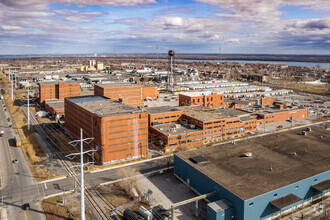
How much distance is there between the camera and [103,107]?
56969 mm

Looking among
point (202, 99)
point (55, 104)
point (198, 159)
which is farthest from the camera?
point (55, 104)

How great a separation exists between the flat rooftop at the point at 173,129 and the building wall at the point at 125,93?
34.4 m

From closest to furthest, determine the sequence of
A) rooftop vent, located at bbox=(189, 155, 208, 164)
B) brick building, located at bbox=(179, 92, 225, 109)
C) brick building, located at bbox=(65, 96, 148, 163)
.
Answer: rooftop vent, located at bbox=(189, 155, 208, 164)
brick building, located at bbox=(65, 96, 148, 163)
brick building, located at bbox=(179, 92, 225, 109)

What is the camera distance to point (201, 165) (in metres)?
41.1

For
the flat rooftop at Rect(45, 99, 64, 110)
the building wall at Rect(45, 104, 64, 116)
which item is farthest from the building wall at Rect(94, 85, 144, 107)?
the building wall at Rect(45, 104, 64, 116)

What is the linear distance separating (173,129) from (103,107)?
658 inches

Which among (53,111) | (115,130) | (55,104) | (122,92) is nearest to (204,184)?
(115,130)

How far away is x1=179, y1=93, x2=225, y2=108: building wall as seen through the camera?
8581 cm

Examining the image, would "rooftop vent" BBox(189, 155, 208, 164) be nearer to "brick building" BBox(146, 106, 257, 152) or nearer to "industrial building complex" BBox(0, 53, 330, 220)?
"industrial building complex" BBox(0, 53, 330, 220)

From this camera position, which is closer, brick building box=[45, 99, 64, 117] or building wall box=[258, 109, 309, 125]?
building wall box=[258, 109, 309, 125]

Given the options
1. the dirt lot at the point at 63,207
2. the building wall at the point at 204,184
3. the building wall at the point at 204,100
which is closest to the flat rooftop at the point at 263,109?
the building wall at the point at 204,100

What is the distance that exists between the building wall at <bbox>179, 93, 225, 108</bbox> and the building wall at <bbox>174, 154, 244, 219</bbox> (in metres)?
42.3

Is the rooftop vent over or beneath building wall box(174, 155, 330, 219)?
over

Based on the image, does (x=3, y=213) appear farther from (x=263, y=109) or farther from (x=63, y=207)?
(x=263, y=109)
